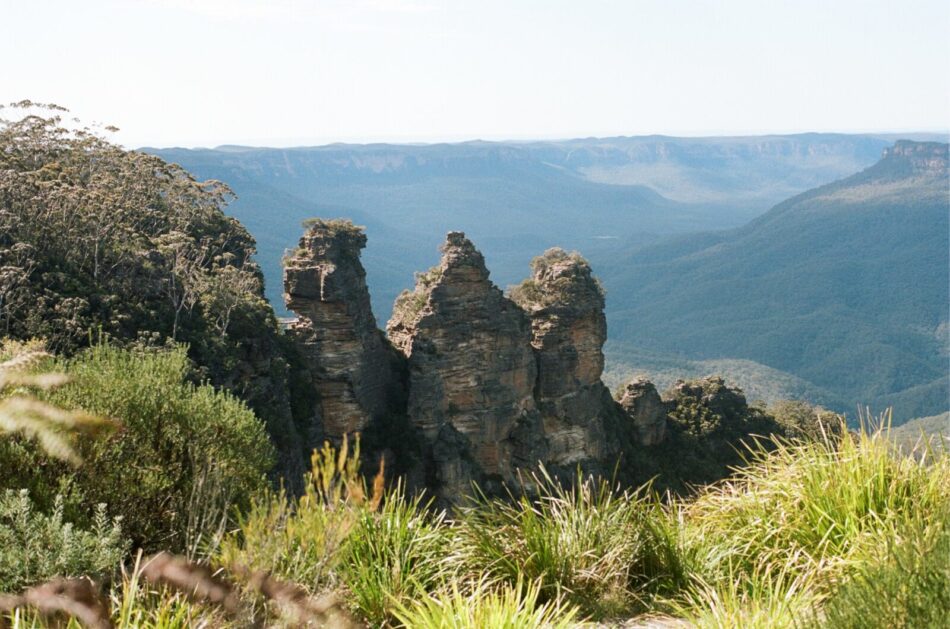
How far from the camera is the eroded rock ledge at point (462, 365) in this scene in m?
31.2

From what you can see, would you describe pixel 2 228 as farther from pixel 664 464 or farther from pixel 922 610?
pixel 664 464

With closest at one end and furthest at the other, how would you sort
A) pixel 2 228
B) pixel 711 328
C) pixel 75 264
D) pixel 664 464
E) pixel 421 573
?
pixel 421 573 < pixel 2 228 < pixel 75 264 < pixel 664 464 < pixel 711 328

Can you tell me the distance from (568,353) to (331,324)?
37.4 feet

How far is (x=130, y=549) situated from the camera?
27.0 feet

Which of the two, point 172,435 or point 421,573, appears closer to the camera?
point 421,573

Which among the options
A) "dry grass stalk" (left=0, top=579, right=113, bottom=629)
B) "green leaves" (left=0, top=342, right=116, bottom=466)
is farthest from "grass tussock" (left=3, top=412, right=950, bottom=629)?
"green leaves" (left=0, top=342, right=116, bottom=466)

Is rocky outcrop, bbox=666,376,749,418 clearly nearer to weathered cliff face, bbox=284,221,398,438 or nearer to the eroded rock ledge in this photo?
the eroded rock ledge

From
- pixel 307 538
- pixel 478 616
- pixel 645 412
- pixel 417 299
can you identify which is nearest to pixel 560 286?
pixel 417 299

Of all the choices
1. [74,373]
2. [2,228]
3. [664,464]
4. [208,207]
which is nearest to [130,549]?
[74,373]

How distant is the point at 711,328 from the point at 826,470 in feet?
571

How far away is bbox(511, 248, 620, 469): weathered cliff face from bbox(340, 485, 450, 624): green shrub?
96.7 feet

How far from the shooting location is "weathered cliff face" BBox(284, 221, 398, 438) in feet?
101

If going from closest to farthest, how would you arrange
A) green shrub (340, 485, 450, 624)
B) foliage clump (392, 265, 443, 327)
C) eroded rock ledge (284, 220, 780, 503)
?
green shrub (340, 485, 450, 624) < eroded rock ledge (284, 220, 780, 503) < foliage clump (392, 265, 443, 327)

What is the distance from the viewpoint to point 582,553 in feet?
27.1
